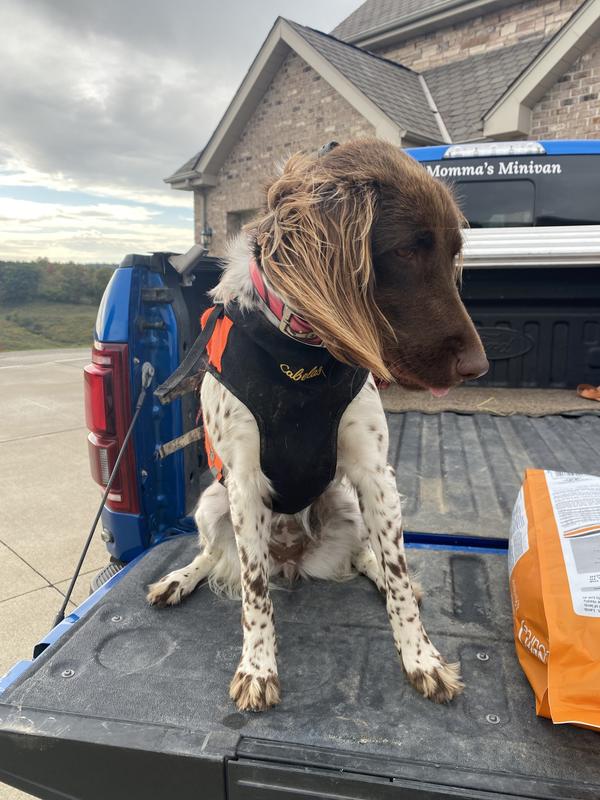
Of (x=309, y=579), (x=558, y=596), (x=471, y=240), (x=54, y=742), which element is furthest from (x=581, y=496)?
(x=471, y=240)

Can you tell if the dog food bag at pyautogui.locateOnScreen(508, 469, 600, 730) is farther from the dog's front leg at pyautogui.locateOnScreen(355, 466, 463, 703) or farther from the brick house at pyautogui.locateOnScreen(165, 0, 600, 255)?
the brick house at pyautogui.locateOnScreen(165, 0, 600, 255)

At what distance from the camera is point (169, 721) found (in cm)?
143

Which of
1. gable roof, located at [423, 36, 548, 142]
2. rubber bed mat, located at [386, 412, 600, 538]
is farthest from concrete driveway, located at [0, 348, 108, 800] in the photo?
gable roof, located at [423, 36, 548, 142]

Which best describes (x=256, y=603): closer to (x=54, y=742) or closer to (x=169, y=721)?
(x=169, y=721)

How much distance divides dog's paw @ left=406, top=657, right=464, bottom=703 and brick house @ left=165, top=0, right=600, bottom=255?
9089 millimetres

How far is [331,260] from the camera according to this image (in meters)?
1.58

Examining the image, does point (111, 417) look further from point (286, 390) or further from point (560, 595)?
point (560, 595)

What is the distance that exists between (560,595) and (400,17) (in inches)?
612

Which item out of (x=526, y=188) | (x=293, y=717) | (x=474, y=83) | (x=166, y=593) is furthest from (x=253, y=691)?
(x=474, y=83)

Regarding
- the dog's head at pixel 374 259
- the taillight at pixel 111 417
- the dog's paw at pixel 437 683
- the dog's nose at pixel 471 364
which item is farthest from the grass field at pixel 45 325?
the dog's paw at pixel 437 683

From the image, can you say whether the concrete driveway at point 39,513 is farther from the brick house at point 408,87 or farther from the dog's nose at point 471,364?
the brick house at point 408,87

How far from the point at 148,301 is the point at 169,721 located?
4.60ft

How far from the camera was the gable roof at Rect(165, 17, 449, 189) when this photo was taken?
10.8 m

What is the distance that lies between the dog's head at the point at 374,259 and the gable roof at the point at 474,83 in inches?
401
